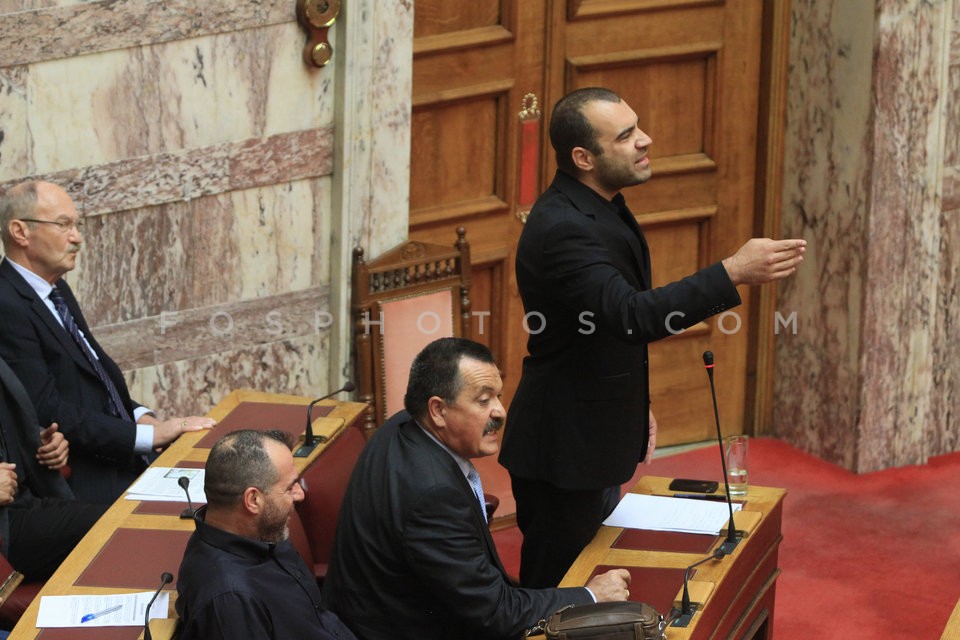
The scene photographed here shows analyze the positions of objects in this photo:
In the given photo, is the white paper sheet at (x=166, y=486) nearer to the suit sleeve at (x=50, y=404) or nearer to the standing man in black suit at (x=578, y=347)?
the suit sleeve at (x=50, y=404)

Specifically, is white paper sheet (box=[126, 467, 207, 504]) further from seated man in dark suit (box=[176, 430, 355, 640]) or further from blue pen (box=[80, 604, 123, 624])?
seated man in dark suit (box=[176, 430, 355, 640])

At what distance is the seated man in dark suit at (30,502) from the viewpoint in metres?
4.25

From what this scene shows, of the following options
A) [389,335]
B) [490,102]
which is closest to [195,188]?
[389,335]

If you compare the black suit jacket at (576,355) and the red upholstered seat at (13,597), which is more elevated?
the black suit jacket at (576,355)

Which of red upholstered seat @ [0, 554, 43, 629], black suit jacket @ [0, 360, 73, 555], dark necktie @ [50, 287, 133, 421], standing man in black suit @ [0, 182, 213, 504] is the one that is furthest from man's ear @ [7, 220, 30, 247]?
red upholstered seat @ [0, 554, 43, 629]

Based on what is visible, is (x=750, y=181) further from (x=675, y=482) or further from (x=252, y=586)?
(x=252, y=586)

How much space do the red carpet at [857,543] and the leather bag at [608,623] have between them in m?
1.77

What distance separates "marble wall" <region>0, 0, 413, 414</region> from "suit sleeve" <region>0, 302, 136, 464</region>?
56 cm

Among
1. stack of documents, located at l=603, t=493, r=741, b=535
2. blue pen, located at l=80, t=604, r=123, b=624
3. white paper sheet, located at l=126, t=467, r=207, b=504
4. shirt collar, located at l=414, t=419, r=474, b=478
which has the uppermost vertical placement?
shirt collar, located at l=414, t=419, r=474, b=478

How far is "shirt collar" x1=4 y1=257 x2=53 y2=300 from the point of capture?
453cm

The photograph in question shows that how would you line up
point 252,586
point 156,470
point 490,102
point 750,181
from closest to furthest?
point 252,586, point 156,470, point 490,102, point 750,181

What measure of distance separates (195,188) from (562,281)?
1.70m

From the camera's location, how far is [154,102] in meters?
5.09

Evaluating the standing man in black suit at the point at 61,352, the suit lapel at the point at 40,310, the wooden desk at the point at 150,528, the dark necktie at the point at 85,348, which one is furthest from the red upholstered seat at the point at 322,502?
the suit lapel at the point at 40,310
